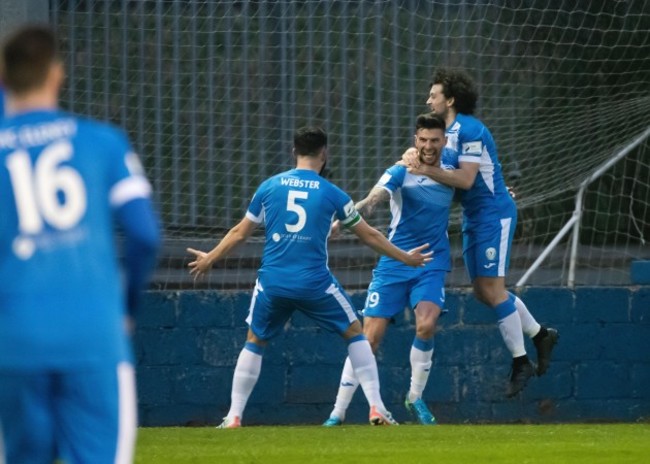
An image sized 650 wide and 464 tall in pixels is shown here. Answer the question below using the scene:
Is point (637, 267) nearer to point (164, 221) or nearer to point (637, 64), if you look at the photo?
point (637, 64)

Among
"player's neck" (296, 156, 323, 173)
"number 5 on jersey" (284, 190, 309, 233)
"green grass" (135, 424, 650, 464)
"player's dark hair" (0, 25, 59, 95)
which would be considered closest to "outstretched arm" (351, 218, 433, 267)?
"number 5 on jersey" (284, 190, 309, 233)

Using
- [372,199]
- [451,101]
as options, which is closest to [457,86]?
[451,101]

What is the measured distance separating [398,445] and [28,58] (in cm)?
477

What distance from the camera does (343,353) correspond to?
38.8 ft

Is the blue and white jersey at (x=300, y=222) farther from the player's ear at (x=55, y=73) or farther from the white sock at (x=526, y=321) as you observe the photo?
the player's ear at (x=55, y=73)

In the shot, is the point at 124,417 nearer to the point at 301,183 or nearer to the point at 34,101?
the point at 34,101

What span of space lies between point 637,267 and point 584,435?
3.24 metres

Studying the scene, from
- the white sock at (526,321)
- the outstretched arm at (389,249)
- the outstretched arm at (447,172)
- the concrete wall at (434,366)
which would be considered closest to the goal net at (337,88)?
the concrete wall at (434,366)

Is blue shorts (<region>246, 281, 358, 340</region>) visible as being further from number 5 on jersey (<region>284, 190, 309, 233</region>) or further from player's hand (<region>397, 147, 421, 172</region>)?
player's hand (<region>397, 147, 421, 172</region>)

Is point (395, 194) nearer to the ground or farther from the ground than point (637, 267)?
farther from the ground

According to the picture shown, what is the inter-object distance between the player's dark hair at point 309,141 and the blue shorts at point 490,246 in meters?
1.50

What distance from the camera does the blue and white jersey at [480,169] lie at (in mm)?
10117

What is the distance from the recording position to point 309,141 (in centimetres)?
942

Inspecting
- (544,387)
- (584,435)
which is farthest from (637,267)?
(584,435)
